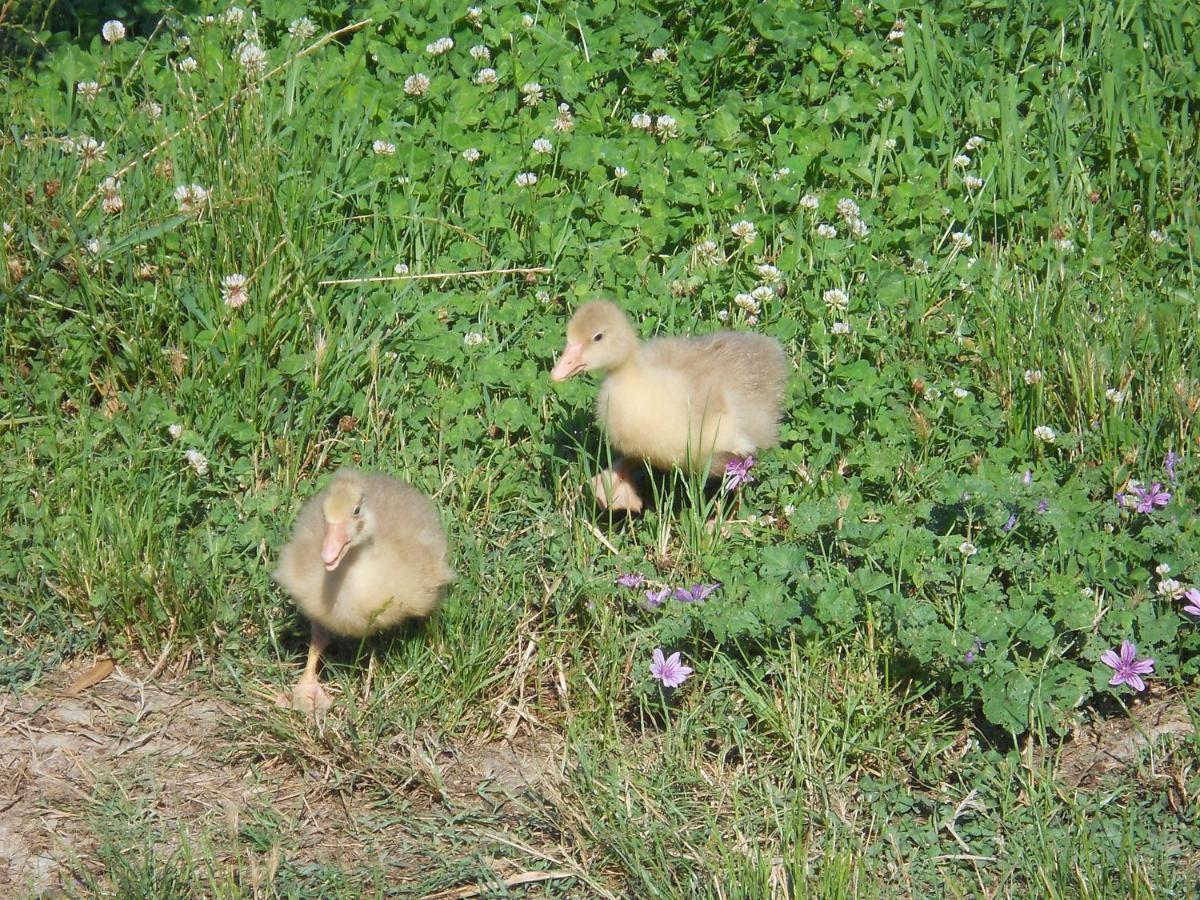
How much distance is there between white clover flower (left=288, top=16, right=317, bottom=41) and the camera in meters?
6.81

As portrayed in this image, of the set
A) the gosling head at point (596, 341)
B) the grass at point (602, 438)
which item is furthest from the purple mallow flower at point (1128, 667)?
the gosling head at point (596, 341)

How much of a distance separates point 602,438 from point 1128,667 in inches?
73.4

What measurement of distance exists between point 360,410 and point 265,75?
1695mm

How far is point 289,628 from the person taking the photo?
496 centimetres

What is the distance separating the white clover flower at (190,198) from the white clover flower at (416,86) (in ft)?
4.54

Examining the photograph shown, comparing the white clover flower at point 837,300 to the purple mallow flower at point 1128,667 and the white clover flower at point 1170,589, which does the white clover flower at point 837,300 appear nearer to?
the white clover flower at point 1170,589

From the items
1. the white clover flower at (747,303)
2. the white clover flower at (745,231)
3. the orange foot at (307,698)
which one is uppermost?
the white clover flower at (745,231)

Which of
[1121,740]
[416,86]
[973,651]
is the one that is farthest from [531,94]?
[1121,740]

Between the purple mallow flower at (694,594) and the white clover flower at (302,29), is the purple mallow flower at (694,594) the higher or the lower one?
the lower one

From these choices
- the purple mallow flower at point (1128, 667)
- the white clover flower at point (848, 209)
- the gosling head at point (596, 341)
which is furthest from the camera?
the white clover flower at point (848, 209)

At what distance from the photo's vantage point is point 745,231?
20.4 ft

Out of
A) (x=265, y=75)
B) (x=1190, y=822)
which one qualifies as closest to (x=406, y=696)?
(x=1190, y=822)

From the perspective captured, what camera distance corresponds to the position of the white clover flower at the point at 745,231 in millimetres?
6219

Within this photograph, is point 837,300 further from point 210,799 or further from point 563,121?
point 210,799
